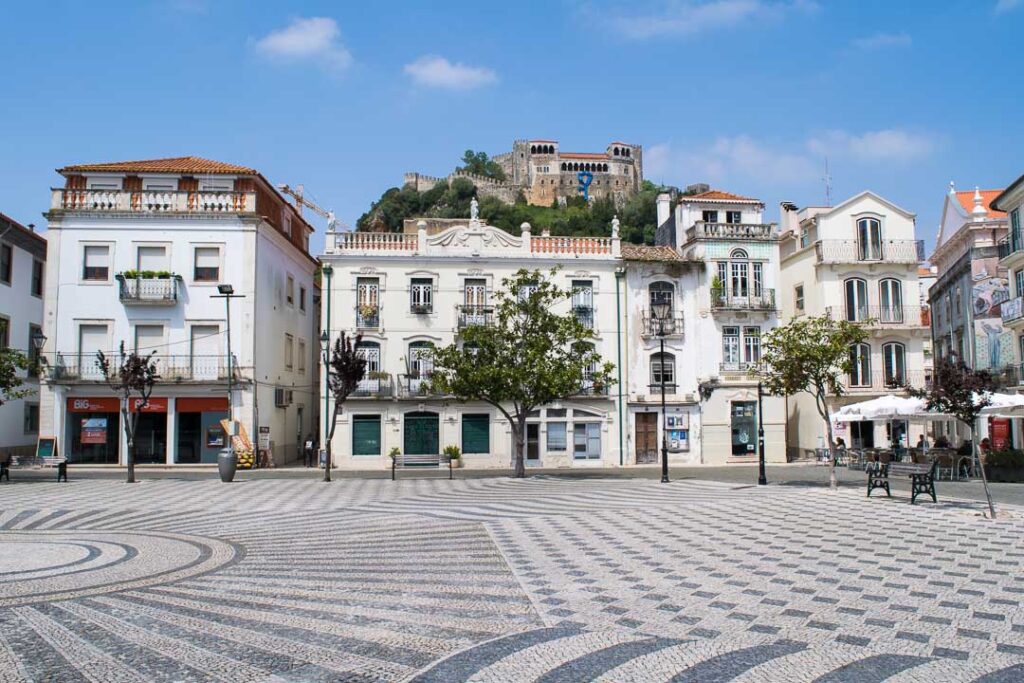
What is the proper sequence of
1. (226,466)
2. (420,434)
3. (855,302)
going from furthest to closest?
(855,302), (420,434), (226,466)

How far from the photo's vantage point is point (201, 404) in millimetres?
34719

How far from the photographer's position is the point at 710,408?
3831 centimetres

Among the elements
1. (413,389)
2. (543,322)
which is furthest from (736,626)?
(413,389)

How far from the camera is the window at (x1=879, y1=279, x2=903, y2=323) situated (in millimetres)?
40281

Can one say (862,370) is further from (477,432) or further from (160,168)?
(160,168)

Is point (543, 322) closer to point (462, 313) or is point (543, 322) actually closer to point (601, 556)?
point (462, 313)

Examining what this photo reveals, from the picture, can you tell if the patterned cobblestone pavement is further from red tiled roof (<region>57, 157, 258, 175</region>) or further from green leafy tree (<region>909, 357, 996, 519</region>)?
red tiled roof (<region>57, 157, 258, 175</region>)

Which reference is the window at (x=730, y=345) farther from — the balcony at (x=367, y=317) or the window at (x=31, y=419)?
the window at (x=31, y=419)

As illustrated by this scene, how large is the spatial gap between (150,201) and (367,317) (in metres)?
10.1

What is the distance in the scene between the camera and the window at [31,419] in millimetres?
37281

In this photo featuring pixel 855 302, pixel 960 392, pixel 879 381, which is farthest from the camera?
pixel 855 302

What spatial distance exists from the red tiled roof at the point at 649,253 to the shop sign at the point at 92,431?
2338 centimetres

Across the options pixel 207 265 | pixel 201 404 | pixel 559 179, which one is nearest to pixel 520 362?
pixel 201 404

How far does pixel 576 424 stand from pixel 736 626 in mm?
30200
